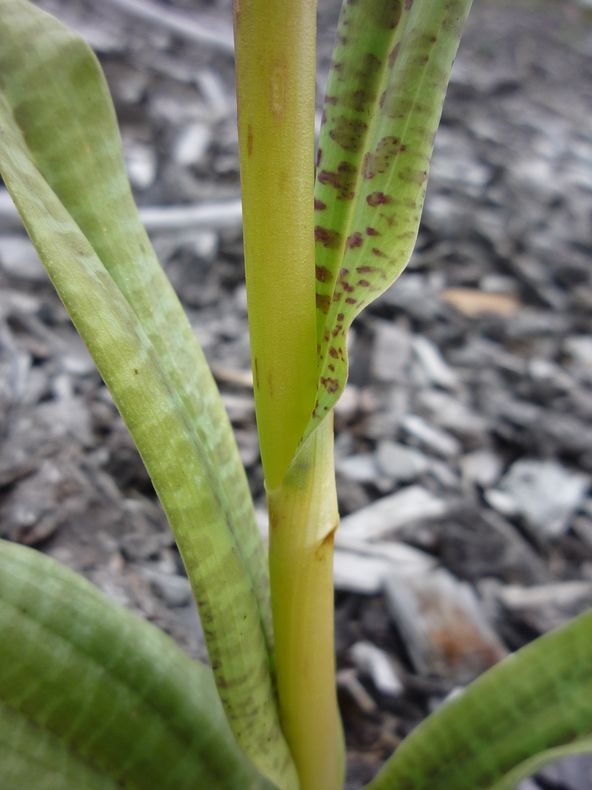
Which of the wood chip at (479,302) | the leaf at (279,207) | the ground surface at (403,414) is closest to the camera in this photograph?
the leaf at (279,207)

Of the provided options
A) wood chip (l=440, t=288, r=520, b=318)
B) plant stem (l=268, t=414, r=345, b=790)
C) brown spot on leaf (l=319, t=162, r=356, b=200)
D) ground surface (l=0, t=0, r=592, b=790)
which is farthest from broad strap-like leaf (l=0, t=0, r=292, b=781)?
wood chip (l=440, t=288, r=520, b=318)

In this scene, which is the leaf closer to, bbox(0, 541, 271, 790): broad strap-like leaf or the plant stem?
the plant stem

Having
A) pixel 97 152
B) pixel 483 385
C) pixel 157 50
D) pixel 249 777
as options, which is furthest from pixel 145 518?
pixel 157 50

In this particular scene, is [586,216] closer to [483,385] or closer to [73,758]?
[483,385]

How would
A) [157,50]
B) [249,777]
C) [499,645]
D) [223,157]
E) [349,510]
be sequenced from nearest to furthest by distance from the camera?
[249,777] → [499,645] → [349,510] → [223,157] → [157,50]

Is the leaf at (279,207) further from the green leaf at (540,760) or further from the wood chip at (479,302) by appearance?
the wood chip at (479,302)

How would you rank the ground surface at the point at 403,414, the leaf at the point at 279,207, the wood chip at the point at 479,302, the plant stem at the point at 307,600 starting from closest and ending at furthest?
1. the leaf at the point at 279,207
2. the plant stem at the point at 307,600
3. the ground surface at the point at 403,414
4. the wood chip at the point at 479,302

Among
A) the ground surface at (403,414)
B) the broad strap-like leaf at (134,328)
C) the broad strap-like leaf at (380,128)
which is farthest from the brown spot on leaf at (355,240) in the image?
the ground surface at (403,414)
